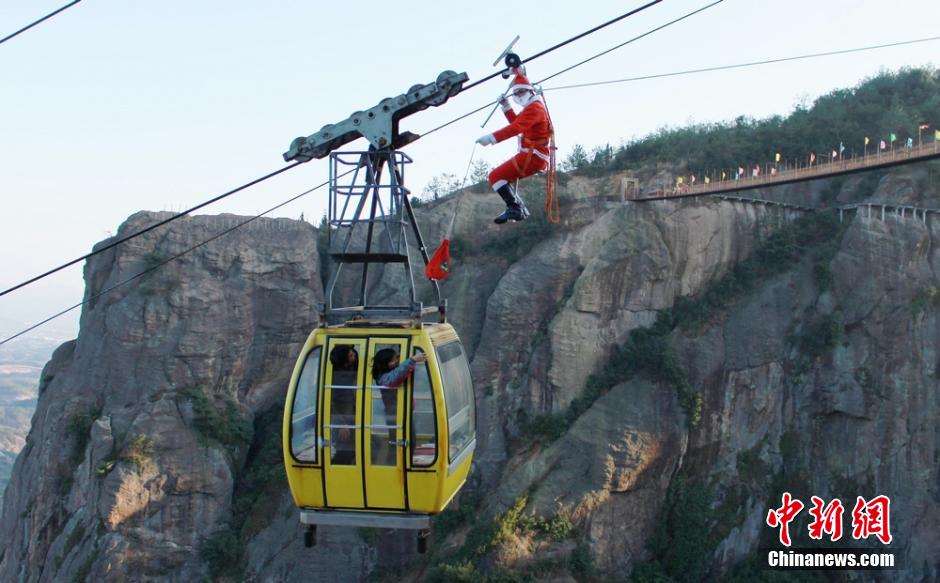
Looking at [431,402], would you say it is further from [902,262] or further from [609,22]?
[902,262]

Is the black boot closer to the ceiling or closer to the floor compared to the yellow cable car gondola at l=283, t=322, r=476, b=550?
closer to the ceiling

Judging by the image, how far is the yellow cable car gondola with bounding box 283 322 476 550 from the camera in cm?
632

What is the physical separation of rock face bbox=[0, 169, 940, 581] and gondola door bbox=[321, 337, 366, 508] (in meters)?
13.0

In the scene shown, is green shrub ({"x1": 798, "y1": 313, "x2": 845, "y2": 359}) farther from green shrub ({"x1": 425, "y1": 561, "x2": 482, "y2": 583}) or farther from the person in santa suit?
the person in santa suit

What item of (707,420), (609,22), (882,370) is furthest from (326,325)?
(882,370)

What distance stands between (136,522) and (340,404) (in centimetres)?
1767

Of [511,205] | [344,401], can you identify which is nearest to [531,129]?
[511,205]

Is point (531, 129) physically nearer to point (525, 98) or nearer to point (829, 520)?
point (525, 98)

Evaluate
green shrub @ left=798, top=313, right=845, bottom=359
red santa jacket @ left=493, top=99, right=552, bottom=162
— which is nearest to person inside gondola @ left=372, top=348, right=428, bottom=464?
red santa jacket @ left=493, top=99, right=552, bottom=162

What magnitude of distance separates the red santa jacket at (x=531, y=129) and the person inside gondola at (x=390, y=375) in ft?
6.89

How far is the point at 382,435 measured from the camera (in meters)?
6.37

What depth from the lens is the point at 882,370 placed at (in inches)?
832

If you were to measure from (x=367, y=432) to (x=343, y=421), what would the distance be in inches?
9.1

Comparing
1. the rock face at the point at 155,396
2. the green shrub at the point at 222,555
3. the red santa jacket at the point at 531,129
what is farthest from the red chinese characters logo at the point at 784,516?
the red santa jacket at the point at 531,129
